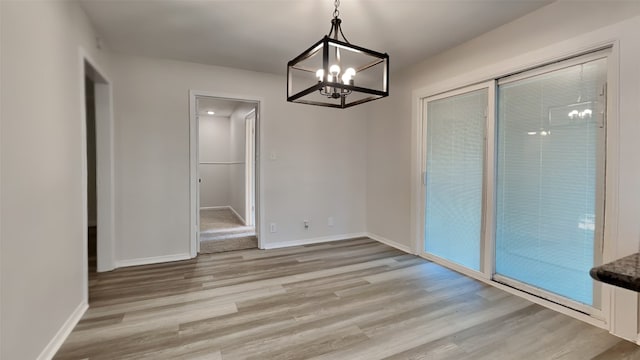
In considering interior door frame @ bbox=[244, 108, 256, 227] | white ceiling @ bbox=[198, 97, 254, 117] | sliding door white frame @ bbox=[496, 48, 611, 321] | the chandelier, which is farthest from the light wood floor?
white ceiling @ bbox=[198, 97, 254, 117]

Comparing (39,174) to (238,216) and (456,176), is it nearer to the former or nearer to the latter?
(456,176)

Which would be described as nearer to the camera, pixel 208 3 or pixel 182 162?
pixel 208 3

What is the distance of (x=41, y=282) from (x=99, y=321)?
0.65 m

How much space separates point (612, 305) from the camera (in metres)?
2.00

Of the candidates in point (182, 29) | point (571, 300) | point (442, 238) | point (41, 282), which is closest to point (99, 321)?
point (41, 282)

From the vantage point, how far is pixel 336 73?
1.87 metres

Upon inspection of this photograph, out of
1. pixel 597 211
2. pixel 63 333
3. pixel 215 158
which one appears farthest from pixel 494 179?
pixel 215 158

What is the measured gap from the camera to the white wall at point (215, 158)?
297 inches

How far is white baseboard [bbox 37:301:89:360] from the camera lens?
5.63 feet

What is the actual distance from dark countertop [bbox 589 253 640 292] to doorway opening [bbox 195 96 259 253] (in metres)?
3.78

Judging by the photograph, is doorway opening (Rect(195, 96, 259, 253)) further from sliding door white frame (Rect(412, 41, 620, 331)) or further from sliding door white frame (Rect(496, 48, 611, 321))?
sliding door white frame (Rect(496, 48, 611, 321))

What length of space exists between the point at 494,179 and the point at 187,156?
3.42 meters

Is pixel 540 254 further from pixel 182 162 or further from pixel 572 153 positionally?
pixel 182 162

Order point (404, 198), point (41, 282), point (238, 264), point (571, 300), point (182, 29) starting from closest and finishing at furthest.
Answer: point (41, 282) < point (571, 300) < point (182, 29) < point (238, 264) < point (404, 198)
